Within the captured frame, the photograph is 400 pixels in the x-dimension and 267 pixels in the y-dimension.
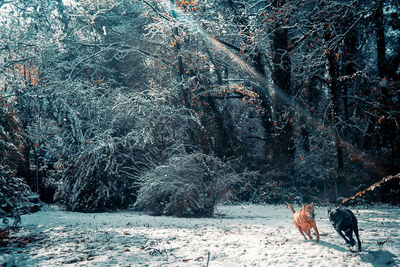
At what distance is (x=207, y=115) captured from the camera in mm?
15219

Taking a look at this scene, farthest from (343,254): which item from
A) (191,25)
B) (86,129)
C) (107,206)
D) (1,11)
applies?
(1,11)

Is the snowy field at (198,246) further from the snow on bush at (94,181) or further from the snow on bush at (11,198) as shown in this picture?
the snow on bush at (94,181)

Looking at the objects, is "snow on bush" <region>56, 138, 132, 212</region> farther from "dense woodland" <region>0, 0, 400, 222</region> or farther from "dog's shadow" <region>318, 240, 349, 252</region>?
"dog's shadow" <region>318, 240, 349, 252</region>

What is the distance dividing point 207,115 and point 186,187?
5.97m

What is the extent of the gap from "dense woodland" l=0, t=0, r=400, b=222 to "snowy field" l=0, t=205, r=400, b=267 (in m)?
2.80

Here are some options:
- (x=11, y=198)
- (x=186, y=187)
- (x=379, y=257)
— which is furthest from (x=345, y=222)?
(x=11, y=198)

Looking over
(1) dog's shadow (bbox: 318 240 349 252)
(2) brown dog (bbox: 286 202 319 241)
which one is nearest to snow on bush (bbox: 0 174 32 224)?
(2) brown dog (bbox: 286 202 319 241)

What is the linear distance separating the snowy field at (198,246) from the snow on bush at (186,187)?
1.97 metres

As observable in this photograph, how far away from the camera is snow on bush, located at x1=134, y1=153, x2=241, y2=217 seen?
10008 mm

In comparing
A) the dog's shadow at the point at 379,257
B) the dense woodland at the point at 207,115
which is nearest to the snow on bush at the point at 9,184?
the dense woodland at the point at 207,115

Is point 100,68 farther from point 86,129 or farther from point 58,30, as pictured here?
point 86,129

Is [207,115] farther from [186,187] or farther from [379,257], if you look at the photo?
[379,257]

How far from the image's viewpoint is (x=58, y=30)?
15.2 metres

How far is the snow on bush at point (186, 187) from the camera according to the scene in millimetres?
10008
